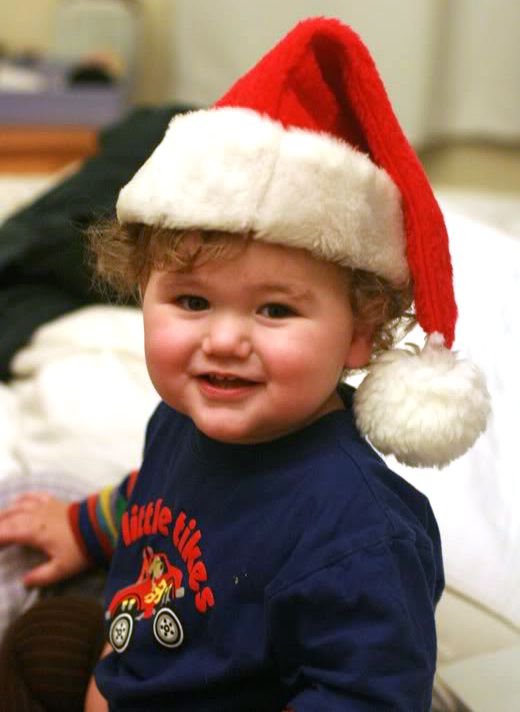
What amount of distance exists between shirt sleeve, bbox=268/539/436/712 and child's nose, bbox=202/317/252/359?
0.16m

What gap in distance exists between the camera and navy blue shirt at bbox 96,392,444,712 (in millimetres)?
581

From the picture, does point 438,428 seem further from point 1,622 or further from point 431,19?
point 431,19

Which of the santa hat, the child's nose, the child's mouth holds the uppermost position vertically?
the santa hat

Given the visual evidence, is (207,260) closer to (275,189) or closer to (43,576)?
(275,189)

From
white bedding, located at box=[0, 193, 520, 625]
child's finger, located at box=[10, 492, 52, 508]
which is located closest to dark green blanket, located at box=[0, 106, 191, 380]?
white bedding, located at box=[0, 193, 520, 625]

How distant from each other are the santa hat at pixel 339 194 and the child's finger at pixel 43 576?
42cm

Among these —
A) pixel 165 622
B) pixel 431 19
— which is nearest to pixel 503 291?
pixel 165 622

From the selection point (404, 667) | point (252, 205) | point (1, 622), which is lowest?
point (1, 622)

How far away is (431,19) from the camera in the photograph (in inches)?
72.2

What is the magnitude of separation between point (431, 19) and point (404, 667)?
157 centimetres

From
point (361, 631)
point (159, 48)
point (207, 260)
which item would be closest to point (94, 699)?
point (361, 631)

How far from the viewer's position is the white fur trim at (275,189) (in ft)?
1.92

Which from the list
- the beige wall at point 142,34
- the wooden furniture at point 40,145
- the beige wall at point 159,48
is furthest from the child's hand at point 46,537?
the beige wall at point 142,34

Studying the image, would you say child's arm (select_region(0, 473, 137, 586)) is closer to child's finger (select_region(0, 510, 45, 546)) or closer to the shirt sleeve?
child's finger (select_region(0, 510, 45, 546))
